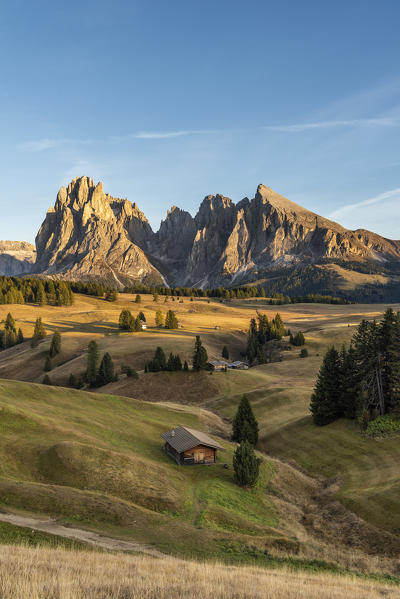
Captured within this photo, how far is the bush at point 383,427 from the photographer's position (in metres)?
48.7

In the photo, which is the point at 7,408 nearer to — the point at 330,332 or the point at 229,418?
the point at 229,418

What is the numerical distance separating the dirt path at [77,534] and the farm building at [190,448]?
2063 centimetres

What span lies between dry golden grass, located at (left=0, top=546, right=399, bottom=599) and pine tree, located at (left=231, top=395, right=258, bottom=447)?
3815cm

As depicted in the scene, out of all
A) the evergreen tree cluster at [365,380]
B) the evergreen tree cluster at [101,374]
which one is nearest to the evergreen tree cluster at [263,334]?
the evergreen tree cluster at [101,374]

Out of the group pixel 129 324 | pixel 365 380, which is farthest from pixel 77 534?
pixel 129 324

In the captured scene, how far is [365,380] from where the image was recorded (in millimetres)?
53344

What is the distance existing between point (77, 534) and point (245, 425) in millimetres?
34955

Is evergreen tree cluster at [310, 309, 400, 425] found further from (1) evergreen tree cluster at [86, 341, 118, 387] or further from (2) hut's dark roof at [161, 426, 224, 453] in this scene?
(1) evergreen tree cluster at [86, 341, 118, 387]

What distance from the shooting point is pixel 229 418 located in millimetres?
71625

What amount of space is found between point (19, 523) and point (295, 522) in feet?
77.0

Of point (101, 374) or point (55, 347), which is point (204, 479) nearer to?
point (101, 374)

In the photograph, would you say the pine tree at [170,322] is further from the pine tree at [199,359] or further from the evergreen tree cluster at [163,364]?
the pine tree at [199,359]

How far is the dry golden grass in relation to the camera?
389 inches

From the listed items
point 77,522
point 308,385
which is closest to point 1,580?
point 77,522
